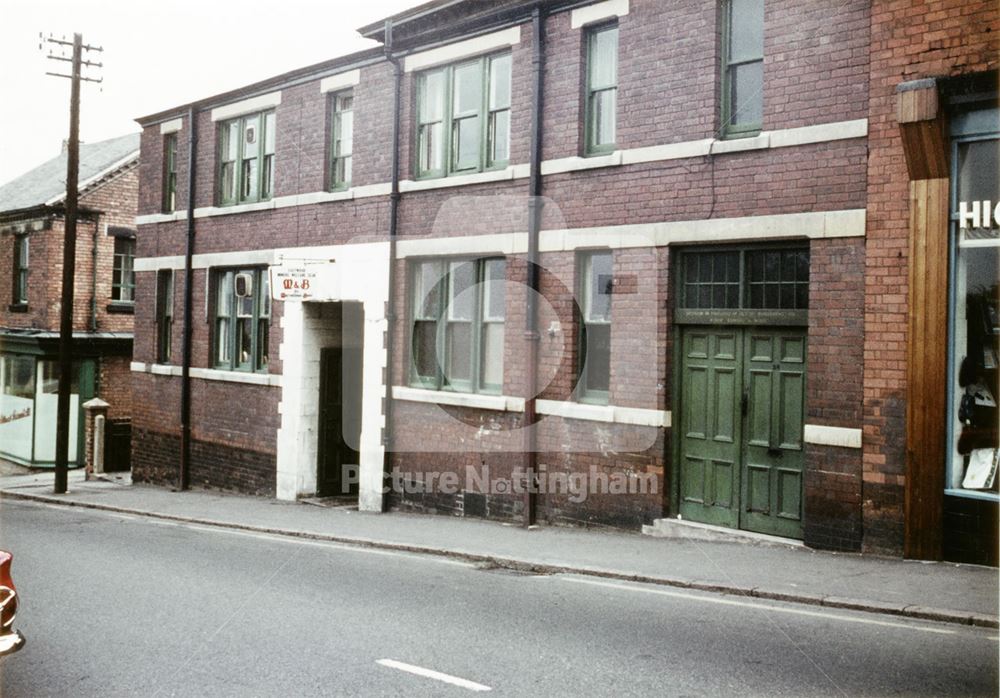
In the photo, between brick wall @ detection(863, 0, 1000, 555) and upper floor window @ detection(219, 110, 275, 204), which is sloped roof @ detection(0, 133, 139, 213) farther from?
brick wall @ detection(863, 0, 1000, 555)

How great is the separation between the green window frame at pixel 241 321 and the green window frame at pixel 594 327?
7.63m

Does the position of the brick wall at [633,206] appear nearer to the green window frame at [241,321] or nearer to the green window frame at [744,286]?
the green window frame at [744,286]

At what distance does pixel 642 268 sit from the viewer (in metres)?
12.2

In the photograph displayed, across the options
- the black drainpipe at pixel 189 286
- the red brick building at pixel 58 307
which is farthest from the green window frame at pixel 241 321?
the red brick building at pixel 58 307

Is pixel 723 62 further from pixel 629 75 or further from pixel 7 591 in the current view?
pixel 7 591

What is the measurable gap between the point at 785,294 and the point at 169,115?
1503 centimetres

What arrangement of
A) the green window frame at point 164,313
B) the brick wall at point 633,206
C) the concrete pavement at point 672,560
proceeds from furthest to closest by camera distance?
the green window frame at point 164,313
the brick wall at point 633,206
the concrete pavement at point 672,560

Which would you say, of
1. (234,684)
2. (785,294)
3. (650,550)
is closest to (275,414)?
(650,550)

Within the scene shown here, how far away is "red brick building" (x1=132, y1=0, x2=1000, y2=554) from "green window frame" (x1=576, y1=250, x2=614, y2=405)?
38mm

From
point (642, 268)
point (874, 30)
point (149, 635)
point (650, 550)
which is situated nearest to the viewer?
point (149, 635)

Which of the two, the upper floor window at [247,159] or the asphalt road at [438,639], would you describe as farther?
the upper floor window at [247,159]

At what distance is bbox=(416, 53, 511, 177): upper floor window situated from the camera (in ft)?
46.9

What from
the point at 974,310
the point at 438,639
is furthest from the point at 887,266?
the point at 438,639

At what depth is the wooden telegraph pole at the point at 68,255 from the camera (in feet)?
65.1
